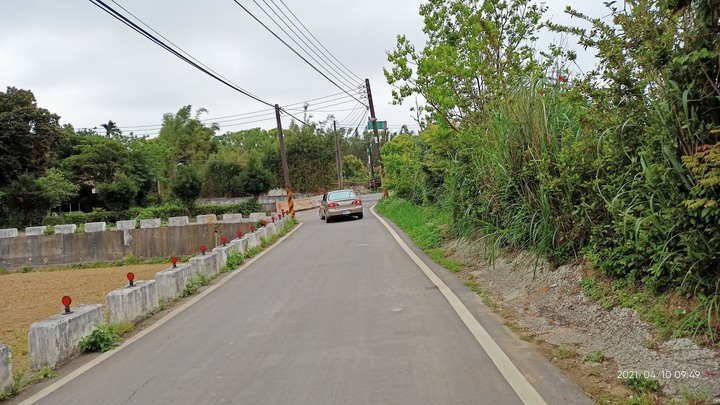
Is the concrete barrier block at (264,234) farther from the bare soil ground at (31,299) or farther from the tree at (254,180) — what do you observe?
the tree at (254,180)

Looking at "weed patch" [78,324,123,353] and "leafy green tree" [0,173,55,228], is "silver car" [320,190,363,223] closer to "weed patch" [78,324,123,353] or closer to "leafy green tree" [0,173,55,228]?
"weed patch" [78,324,123,353]

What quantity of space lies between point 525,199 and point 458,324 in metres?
2.80

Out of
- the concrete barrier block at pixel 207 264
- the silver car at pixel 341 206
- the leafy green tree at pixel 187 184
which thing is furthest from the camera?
the leafy green tree at pixel 187 184

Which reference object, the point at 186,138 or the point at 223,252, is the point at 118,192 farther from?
the point at 223,252

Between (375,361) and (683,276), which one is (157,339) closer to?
(375,361)

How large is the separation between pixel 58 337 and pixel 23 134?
37355mm

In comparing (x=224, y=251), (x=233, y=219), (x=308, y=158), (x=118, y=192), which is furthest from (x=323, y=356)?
(x=308, y=158)

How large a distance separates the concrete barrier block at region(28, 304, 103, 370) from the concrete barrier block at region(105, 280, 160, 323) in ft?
2.04

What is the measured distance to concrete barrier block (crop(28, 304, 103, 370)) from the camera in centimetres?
548

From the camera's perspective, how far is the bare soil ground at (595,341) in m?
3.64

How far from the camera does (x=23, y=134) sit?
120ft

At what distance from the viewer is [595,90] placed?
5750 millimetres

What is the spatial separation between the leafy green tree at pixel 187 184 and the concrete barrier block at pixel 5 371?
37819 mm

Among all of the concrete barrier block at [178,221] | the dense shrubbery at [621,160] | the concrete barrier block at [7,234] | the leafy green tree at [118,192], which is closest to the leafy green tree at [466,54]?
the dense shrubbery at [621,160]
